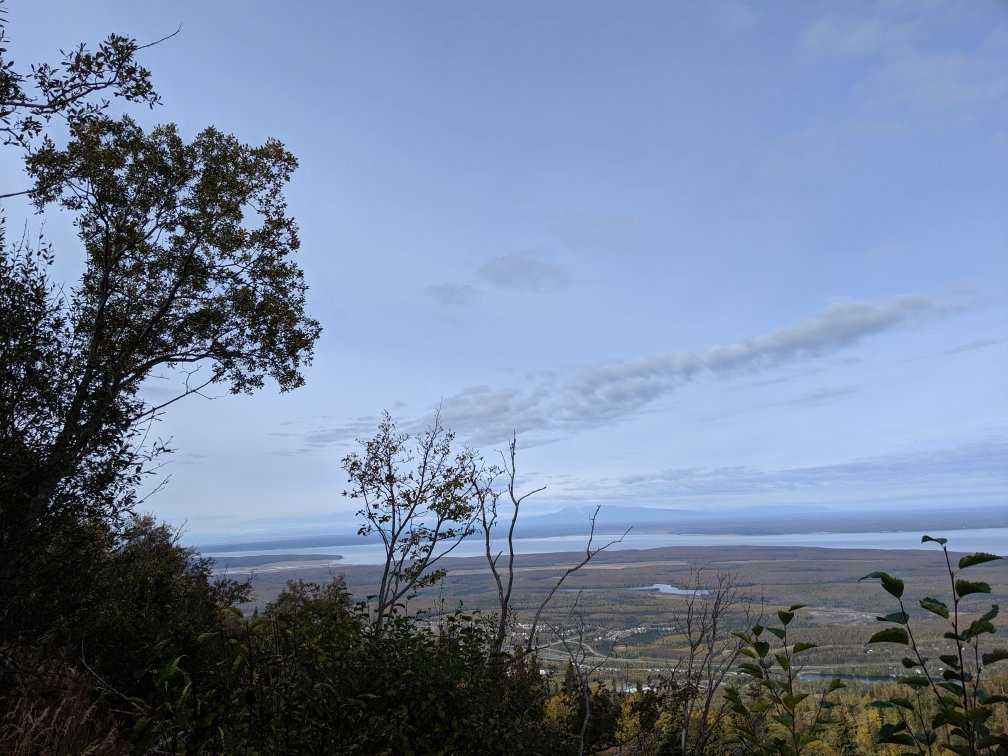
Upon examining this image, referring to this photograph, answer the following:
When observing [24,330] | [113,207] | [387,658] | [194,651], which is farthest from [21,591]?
[113,207]

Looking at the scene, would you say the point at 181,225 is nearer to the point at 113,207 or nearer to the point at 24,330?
the point at 113,207

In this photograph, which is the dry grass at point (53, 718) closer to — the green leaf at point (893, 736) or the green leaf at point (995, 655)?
the green leaf at point (893, 736)

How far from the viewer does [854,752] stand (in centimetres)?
1631

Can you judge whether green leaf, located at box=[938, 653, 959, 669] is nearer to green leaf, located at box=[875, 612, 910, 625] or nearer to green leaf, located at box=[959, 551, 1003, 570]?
green leaf, located at box=[875, 612, 910, 625]

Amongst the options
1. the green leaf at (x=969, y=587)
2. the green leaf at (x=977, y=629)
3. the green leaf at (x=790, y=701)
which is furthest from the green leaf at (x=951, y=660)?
the green leaf at (x=790, y=701)

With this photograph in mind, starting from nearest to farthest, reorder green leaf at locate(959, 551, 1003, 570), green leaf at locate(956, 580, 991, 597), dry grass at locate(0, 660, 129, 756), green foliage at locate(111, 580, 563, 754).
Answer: green leaf at locate(956, 580, 991, 597) → green leaf at locate(959, 551, 1003, 570) → green foliage at locate(111, 580, 563, 754) → dry grass at locate(0, 660, 129, 756)

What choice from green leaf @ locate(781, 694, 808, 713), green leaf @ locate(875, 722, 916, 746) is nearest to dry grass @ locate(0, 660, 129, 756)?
green leaf @ locate(781, 694, 808, 713)

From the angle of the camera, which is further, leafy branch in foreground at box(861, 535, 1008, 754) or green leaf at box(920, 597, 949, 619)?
green leaf at box(920, 597, 949, 619)

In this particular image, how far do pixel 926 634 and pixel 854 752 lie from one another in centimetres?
9258

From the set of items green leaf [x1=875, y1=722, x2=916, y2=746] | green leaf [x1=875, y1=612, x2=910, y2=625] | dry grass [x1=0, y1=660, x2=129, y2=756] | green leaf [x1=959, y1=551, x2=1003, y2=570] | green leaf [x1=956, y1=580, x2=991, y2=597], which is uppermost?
green leaf [x1=959, y1=551, x2=1003, y2=570]

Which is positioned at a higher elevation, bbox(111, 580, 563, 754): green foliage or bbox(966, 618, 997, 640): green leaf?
bbox(966, 618, 997, 640): green leaf

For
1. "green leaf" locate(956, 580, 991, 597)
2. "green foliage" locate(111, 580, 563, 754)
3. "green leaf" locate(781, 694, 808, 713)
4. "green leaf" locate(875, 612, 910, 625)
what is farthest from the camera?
"green foliage" locate(111, 580, 563, 754)

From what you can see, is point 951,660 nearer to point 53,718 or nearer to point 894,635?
point 894,635

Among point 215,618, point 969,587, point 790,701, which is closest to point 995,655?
point 969,587
